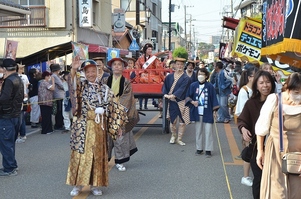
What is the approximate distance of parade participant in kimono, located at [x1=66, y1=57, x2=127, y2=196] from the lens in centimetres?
600

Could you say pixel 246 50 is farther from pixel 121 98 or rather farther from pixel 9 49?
pixel 9 49

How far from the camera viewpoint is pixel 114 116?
633 centimetres

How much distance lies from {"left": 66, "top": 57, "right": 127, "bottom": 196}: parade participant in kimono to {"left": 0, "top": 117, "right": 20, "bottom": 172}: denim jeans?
158cm

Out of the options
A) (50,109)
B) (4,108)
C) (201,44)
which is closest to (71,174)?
(4,108)

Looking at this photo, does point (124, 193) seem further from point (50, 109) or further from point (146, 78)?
point (50, 109)

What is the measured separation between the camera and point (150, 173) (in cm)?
748

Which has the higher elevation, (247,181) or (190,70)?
(190,70)

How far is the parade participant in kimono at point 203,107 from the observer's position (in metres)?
8.73

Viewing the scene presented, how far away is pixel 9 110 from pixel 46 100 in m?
4.82

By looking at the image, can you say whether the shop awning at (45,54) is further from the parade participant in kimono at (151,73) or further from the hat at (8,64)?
the hat at (8,64)

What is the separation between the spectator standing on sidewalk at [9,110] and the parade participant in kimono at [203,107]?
10.7 feet

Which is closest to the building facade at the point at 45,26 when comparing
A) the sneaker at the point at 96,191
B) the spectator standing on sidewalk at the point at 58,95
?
the spectator standing on sidewalk at the point at 58,95

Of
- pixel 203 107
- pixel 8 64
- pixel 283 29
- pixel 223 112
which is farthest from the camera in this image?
pixel 223 112

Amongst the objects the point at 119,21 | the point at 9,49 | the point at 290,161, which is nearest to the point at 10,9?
the point at 9,49
